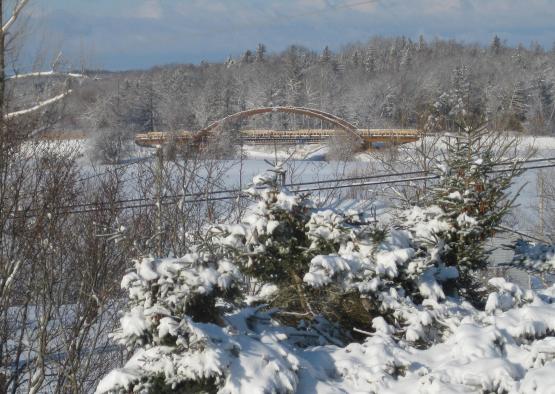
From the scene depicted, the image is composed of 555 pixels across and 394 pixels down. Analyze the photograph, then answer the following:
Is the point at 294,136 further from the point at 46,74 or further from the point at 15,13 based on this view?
the point at 15,13

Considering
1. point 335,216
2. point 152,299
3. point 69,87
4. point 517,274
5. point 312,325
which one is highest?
point 69,87

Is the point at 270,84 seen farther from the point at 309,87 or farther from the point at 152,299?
the point at 152,299

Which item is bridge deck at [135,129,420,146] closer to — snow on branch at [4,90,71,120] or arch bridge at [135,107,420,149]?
arch bridge at [135,107,420,149]

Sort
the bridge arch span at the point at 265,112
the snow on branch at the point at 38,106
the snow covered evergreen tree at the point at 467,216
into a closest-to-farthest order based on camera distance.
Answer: the snow covered evergreen tree at the point at 467,216, the snow on branch at the point at 38,106, the bridge arch span at the point at 265,112

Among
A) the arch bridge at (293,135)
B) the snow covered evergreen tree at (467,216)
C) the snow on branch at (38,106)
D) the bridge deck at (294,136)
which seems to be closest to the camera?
the snow covered evergreen tree at (467,216)

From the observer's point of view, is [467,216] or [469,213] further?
[469,213]

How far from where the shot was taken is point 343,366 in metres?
3.73

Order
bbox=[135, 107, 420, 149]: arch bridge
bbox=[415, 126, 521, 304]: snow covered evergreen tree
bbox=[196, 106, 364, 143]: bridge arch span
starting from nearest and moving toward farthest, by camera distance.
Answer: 1. bbox=[415, 126, 521, 304]: snow covered evergreen tree
2. bbox=[135, 107, 420, 149]: arch bridge
3. bbox=[196, 106, 364, 143]: bridge arch span

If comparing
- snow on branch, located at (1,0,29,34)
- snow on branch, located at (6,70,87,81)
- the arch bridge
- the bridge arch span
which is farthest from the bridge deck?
snow on branch, located at (1,0,29,34)

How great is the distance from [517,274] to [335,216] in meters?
12.9

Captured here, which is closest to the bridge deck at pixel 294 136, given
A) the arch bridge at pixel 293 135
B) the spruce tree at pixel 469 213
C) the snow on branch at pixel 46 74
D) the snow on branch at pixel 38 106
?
the arch bridge at pixel 293 135

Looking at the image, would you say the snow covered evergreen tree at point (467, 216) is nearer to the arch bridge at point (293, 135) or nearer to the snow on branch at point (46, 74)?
the snow on branch at point (46, 74)

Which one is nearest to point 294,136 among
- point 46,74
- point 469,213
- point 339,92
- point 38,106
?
point 46,74

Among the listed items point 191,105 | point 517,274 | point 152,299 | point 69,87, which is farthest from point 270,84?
point 152,299
